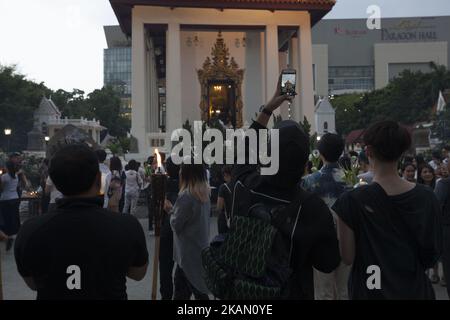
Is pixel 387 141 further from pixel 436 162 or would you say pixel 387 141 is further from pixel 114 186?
pixel 436 162

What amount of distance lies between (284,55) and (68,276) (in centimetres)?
2994

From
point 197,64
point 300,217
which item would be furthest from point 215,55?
point 300,217

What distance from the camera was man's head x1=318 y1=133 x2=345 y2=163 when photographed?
4.86 meters

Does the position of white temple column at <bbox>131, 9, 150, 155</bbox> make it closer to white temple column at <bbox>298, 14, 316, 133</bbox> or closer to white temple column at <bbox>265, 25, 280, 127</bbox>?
white temple column at <bbox>265, 25, 280, 127</bbox>

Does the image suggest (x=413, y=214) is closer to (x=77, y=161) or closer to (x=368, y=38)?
(x=77, y=161)

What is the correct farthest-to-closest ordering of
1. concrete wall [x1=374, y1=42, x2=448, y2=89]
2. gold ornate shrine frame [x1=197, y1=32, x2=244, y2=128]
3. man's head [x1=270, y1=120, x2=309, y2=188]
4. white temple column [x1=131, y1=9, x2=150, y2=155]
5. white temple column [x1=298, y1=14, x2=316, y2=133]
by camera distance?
concrete wall [x1=374, y1=42, x2=448, y2=89], gold ornate shrine frame [x1=197, y1=32, x2=244, y2=128], white temple column [x1=298, y1=14, x2=316, y2=133], white temple column [x1=131, y1=9, x2=150, y2=155], man's head [x1=270, y1=120, x2=309, y2=188]

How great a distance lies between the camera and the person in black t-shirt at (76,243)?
8.62 feet

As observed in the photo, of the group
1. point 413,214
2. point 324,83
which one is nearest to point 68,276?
point 413,214

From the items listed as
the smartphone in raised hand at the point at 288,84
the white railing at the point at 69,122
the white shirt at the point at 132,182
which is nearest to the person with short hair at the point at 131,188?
the white shirt at the point at 132,182

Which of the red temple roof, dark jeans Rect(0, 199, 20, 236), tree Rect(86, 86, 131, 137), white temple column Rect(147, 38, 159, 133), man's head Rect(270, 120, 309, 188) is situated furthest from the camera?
tree Rect(86, 86, 131, 137)

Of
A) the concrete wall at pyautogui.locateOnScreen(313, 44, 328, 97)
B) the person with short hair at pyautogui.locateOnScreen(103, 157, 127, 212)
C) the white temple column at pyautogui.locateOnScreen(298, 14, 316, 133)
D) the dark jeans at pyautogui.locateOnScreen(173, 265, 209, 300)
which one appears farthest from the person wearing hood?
the concrete wall at pyautogui.locateOnScreen(313, 44, 328, 97)

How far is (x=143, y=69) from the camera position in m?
24.4

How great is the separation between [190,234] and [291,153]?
3.10 meters

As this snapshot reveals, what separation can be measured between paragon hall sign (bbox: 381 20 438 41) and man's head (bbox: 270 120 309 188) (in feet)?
382
